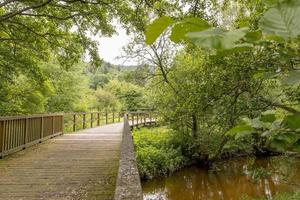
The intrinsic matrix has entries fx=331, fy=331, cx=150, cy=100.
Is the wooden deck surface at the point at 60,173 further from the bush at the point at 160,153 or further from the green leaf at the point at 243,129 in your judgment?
the green leaf at the point at 243,129

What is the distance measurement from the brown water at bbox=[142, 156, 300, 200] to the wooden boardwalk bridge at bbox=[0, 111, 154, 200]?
117 inches

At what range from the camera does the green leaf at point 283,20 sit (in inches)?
22.3

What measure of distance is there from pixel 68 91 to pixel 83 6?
1670cm

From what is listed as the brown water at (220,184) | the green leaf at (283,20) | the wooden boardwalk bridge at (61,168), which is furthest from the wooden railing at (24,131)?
the green leaf at (283,20)

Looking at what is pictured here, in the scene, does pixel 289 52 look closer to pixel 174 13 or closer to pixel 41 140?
pixel 174 13

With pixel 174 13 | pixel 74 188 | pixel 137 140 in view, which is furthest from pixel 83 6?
pixel 137 140

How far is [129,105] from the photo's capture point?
40.4m

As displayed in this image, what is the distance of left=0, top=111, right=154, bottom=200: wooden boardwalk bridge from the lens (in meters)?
4.23

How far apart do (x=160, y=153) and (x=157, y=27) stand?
1368cm

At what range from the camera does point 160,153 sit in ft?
46.2

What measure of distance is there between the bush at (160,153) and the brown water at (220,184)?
0.38 m

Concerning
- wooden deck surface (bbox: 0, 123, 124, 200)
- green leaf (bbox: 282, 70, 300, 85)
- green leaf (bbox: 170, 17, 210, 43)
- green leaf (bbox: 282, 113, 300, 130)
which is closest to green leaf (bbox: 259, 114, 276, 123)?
green leaf (bbox: 282, 113, 300, 130)

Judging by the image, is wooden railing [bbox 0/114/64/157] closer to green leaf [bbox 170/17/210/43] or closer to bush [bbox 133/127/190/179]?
bush [bbox 133/127/190/179]

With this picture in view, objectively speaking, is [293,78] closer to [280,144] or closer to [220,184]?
[280,144]
